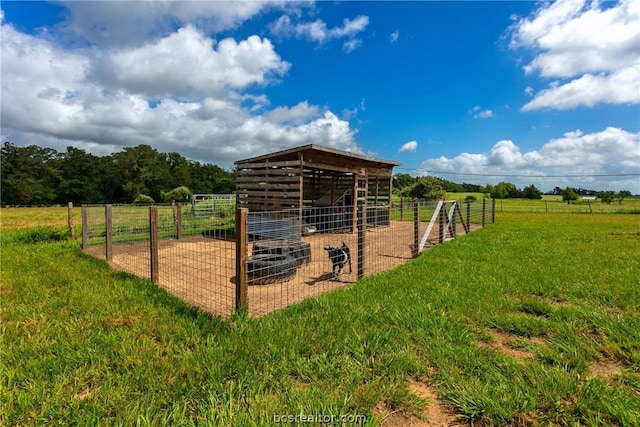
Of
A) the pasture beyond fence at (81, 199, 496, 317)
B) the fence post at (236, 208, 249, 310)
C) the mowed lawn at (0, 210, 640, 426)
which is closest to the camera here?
the mowed lawn at (0, 210, 640, 426)

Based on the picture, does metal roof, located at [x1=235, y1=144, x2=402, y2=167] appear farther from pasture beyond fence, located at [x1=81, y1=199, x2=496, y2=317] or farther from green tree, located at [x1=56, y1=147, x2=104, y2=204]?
green tree, located at [x1=56, y1=147, x2=104, y2=204]

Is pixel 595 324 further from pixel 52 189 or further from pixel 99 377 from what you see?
pixel 52 189

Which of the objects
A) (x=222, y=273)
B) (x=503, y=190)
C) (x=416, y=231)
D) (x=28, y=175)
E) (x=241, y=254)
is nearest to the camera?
(x=241, y=254)

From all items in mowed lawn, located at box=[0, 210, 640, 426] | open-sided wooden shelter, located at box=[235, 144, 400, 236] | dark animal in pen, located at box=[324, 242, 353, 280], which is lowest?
mowed lawn, located at box=[0, 210, 640, 426]

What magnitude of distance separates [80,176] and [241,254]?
67301 mm

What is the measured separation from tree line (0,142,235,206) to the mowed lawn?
5170 centimetres

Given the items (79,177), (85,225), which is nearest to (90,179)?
(79,177)

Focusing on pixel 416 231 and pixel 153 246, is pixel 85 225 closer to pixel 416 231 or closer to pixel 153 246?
pixel 153 246

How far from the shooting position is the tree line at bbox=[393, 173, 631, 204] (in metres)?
33.5

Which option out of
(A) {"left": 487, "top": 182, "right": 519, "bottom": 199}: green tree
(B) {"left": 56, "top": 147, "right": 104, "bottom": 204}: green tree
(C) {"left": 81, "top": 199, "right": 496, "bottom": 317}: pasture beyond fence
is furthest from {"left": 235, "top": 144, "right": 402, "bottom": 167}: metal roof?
(B) {"left": 56, "top": 147, "right": 104, "bottom": 204}: green tree

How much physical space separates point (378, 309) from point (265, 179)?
7083 millimetres

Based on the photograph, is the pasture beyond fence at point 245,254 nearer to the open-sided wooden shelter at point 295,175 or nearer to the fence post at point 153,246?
the fence post at point 153,246

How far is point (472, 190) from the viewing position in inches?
2660

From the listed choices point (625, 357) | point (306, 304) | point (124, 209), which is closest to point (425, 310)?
point (306, 304)
